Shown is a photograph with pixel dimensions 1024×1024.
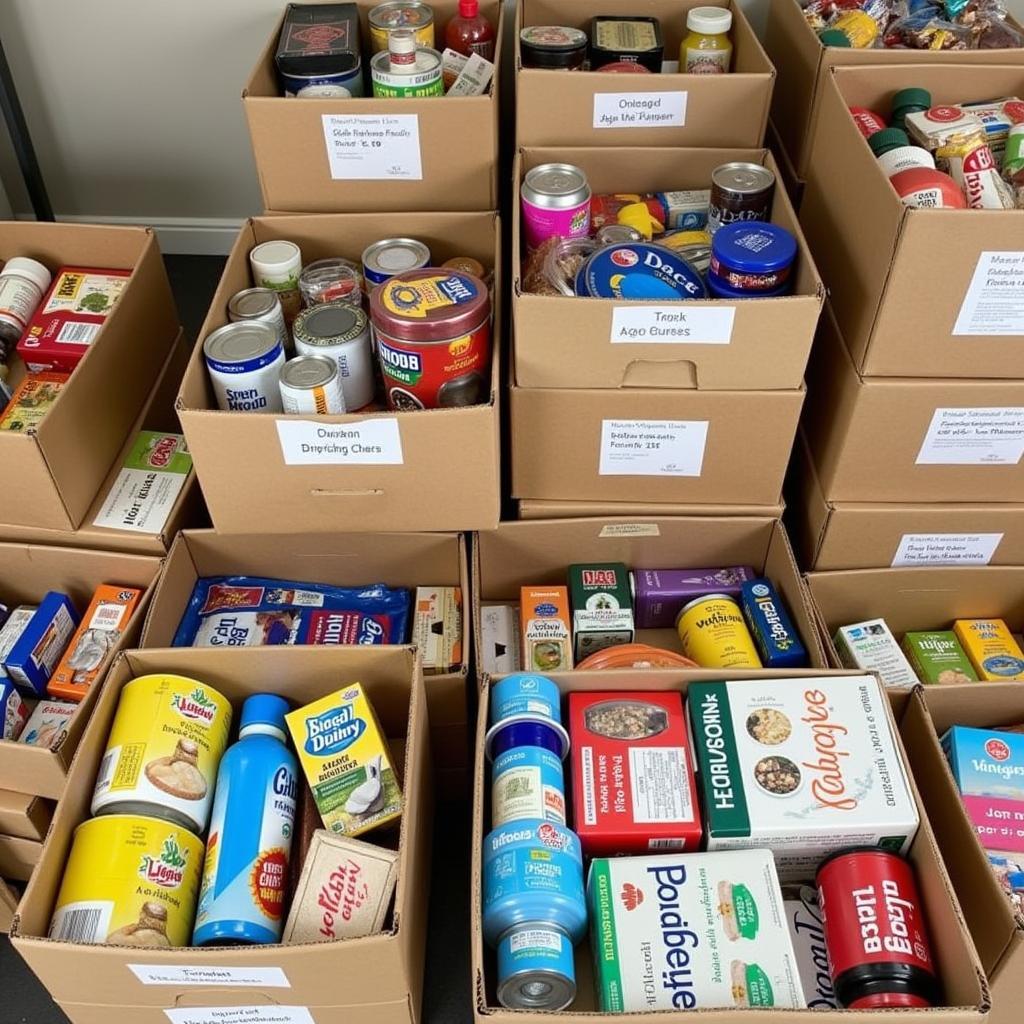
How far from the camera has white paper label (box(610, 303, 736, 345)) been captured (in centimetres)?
114

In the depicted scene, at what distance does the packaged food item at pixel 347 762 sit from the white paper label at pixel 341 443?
0.92 ft

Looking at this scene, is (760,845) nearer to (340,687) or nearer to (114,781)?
(340,687)

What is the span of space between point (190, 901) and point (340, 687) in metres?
0.30

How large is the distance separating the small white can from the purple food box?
0.53m

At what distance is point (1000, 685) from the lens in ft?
4.06

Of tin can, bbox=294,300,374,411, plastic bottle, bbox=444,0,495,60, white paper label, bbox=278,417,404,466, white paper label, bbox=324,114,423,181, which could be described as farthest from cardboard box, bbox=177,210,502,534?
plastic bottle, bbox=444,0,495,60

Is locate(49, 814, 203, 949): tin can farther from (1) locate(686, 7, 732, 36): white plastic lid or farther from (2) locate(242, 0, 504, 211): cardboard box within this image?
(1) locate(686, 7, 732, 36): white plastic lid

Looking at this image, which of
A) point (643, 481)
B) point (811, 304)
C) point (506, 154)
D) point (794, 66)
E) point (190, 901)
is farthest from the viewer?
point (506, 154)

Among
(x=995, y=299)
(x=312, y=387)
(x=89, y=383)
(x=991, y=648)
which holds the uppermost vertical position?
(x=995, y=299)

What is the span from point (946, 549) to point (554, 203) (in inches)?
30.1

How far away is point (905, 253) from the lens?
1090 mm

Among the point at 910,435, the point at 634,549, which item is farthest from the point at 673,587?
the point at 910,435

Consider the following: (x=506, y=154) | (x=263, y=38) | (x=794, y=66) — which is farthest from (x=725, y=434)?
(x=263, y=38)

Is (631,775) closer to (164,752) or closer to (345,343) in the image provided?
(164,752)
